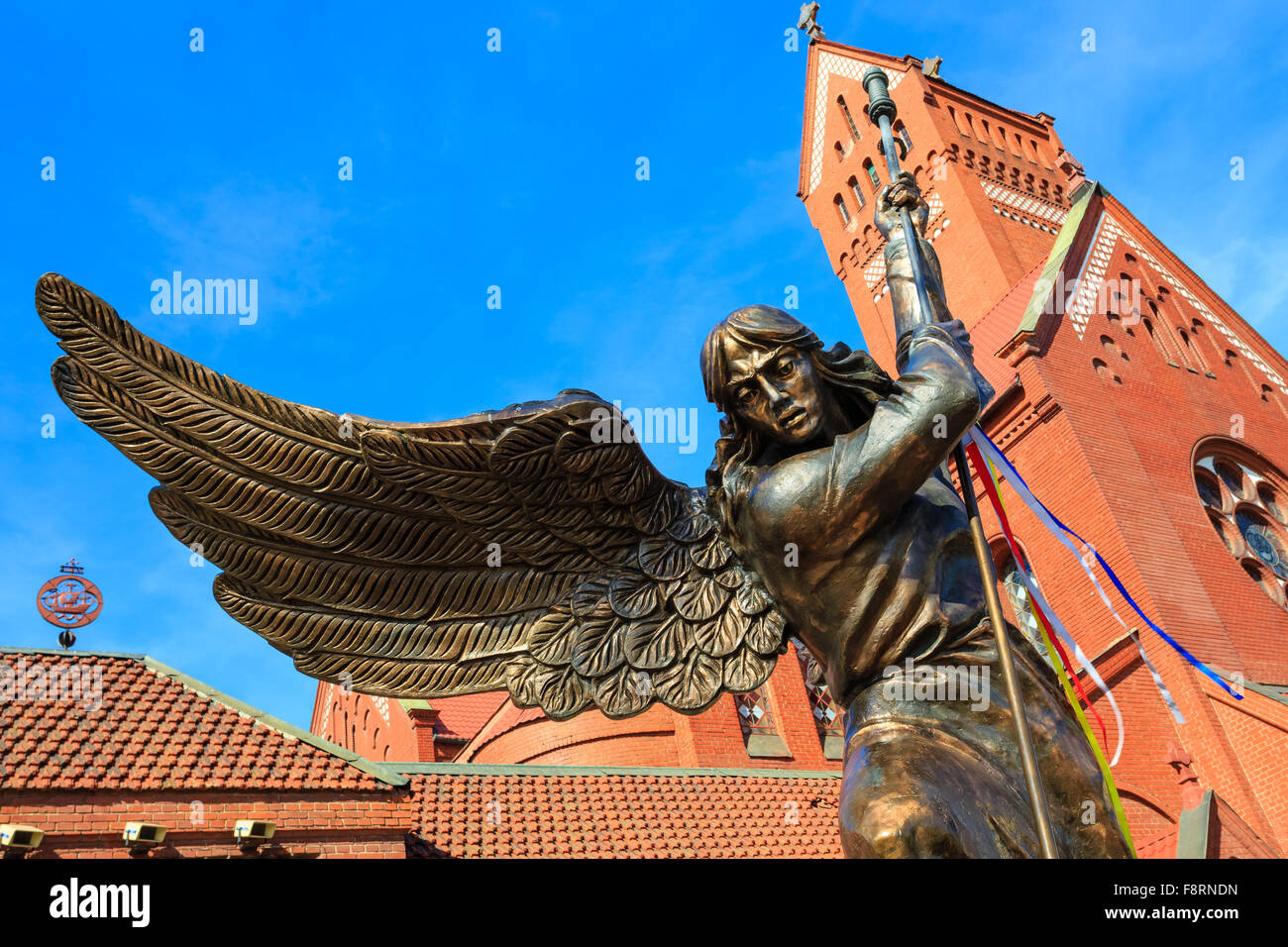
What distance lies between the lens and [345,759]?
13.9 m

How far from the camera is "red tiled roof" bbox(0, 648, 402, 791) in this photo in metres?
12.1

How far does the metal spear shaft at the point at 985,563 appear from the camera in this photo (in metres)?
2.42

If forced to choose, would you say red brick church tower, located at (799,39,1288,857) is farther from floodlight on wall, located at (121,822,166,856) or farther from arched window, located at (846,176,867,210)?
floodlight on wall, located at (121,822,166,856)

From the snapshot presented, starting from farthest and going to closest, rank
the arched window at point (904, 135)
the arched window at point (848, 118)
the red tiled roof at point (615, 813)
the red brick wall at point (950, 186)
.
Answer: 1. the arched window at point (848, 118)
2. the arched window at point (904, 135)
3. the red brick wall at point (950, 186)
4. the red tiled roof at point (615, 813)

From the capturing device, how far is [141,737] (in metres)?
13.0

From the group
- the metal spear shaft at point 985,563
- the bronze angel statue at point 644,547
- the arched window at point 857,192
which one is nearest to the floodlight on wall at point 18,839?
the bronze angel statue at point 644,547

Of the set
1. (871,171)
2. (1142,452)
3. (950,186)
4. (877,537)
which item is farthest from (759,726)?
(877,537)

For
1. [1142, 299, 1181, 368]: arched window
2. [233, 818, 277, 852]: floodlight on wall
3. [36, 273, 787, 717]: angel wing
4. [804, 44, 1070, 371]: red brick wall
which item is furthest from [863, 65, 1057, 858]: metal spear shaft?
[804, 44, 1070, 371]: red brick wall

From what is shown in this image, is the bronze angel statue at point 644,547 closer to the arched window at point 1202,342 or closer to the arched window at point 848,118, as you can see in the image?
the arched window at point 1202,342

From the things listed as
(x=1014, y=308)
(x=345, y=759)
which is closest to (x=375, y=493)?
(x=345, y=759)

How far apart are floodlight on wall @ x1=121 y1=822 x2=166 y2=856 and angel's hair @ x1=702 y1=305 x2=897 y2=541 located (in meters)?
10.6

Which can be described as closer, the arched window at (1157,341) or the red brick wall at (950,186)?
the arched window at (1157,341)

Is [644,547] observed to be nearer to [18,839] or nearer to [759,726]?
[18,839]

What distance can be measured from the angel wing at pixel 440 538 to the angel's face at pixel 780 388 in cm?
53
